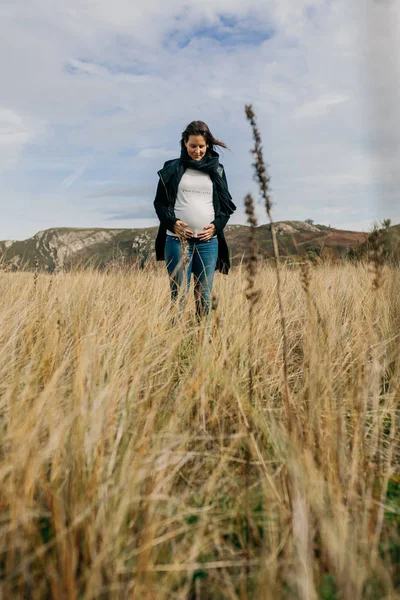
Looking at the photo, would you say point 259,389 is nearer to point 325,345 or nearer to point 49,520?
point 325,345

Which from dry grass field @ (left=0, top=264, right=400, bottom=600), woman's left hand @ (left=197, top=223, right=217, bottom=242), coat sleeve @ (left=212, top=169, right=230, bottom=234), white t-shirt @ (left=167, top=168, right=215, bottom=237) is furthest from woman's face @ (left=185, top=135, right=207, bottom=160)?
dry grass field @ (left=0, top=264, right=400, bottom=600)

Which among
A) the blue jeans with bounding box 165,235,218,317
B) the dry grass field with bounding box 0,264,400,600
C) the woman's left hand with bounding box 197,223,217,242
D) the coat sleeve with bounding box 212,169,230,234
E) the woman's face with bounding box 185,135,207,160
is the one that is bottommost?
the dry grass field with bounding box 0,264,400,600

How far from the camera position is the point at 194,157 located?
3.57 m

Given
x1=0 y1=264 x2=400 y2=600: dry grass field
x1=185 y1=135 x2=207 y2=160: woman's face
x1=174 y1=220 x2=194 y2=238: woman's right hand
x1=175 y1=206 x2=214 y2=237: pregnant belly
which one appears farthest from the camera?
x1=175 y1=206 x2=214 y2=237: pregnant belly

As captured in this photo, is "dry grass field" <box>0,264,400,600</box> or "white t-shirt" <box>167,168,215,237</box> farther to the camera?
"white t-shirt" <box>167,168,215,237</box>

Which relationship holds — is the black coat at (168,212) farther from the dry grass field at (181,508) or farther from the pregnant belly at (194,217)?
the dry grass field at (181,508)

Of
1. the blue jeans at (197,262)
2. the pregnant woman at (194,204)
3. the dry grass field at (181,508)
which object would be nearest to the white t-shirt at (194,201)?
the pregnant woman at (194,204)

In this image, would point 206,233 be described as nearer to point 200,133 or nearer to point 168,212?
point 168,212

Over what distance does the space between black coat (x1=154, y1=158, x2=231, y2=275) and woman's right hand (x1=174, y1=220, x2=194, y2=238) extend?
0.17 ft

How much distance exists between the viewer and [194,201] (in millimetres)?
3584

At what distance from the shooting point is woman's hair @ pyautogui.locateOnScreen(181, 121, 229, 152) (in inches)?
137

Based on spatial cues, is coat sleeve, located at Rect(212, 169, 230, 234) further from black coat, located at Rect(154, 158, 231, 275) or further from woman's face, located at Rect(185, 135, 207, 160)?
woman's face, located at Rect(185, 135, 207, 160)

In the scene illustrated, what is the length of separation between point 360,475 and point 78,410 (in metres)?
1.04

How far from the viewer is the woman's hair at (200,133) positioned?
11.4ft
